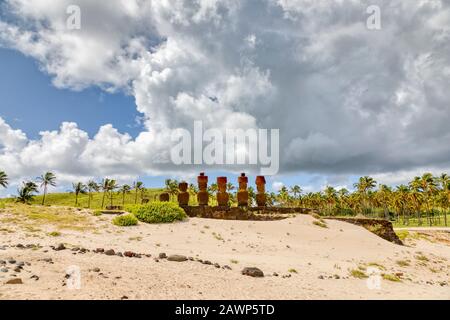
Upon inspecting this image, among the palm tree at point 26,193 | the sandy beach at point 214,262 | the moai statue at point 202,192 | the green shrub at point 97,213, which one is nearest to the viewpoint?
the sandy beach at point 214,262

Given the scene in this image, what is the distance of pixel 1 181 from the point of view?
275 feet

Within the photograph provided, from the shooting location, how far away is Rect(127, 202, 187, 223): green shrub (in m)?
29.4

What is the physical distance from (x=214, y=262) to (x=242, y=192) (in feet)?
64.2

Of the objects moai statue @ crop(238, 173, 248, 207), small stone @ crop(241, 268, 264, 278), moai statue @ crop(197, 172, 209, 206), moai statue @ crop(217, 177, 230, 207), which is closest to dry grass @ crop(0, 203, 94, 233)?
moai statue @ crop(197, 172, 209, 206)

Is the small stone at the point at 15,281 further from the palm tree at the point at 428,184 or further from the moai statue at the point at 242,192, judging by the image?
the palm tree at the point at 428,184

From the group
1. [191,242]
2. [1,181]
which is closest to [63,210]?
[191,242]

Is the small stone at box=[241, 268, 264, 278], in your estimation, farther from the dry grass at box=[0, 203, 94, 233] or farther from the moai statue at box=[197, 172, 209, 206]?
the moai statue at box=[197, 172, 209, 206]

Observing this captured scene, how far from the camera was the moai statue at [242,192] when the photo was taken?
36.1 m

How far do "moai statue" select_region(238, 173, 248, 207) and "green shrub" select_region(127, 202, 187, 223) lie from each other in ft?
24.0

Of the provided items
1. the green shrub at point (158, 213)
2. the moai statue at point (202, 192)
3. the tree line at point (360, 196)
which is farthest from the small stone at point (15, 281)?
the tree line at point (360, 196)

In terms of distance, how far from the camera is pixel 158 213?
29.8m

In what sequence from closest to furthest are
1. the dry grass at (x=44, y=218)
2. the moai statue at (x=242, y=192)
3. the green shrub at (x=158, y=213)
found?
the dry grass at (x=44, y=218), the green shrub at (x=158, y=213), the moai statue at (x=242, y=192)

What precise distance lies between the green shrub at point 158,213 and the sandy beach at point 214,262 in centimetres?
138
